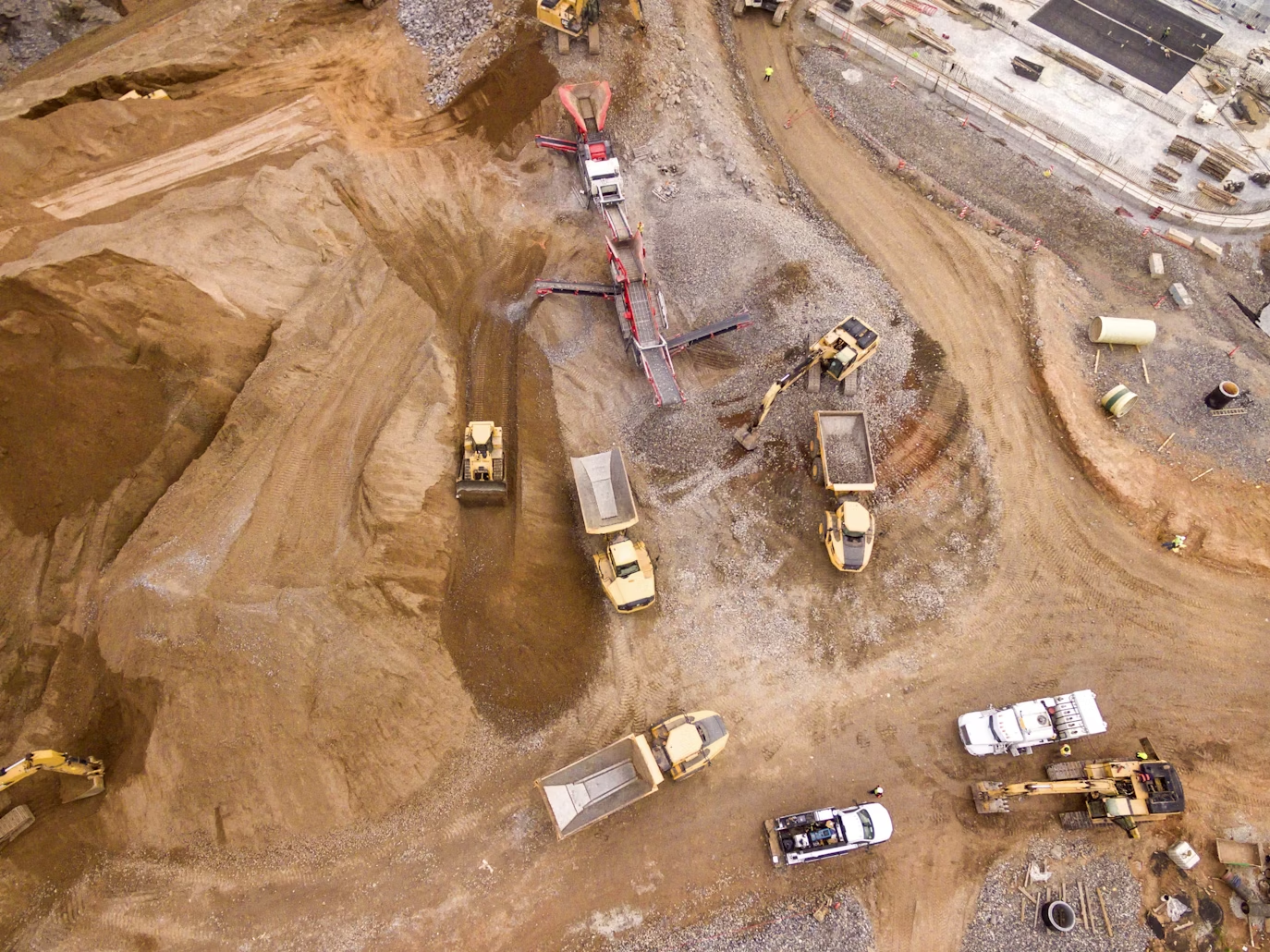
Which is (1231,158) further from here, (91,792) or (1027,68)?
(91,792)

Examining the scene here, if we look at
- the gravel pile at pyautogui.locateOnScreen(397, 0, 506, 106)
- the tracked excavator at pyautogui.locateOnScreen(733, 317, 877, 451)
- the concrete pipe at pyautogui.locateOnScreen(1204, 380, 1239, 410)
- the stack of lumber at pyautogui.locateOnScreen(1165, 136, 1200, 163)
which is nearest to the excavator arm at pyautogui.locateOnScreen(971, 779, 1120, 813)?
the tracked excavator at pyautogui.locateOnScreen(733, 317, 877, 451)

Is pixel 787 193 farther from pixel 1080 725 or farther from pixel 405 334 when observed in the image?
pixel 1080 725

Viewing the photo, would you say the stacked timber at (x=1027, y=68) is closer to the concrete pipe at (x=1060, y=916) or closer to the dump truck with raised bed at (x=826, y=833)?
the dump truck with raised bed at (x=826, y=833)

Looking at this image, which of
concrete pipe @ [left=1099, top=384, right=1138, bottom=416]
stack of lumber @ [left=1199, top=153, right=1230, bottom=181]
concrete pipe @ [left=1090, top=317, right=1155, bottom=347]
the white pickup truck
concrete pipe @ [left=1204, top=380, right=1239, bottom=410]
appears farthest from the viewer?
stack of lumber @ [left=1199, top=153, right=1230, bottom=181]

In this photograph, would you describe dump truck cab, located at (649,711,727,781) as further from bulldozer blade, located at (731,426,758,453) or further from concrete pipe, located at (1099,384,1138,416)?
concrete pipe, located at (1099,384,1138,416)

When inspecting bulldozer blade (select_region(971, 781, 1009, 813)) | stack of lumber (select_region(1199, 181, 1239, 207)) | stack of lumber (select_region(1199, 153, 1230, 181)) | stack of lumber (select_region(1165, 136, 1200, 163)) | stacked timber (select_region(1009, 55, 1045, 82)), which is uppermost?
stacked timber (select_region(1009, 55, 1045, 82))

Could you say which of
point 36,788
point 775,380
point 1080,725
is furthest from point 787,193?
point 36,788

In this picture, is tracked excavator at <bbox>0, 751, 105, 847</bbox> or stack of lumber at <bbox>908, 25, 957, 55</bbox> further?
stack of lumber at <bbox>908, 25, 957, 55</bbox>

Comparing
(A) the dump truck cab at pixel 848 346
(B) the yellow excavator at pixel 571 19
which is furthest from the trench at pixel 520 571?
(B) the yellow excavator at pixel 571 19
